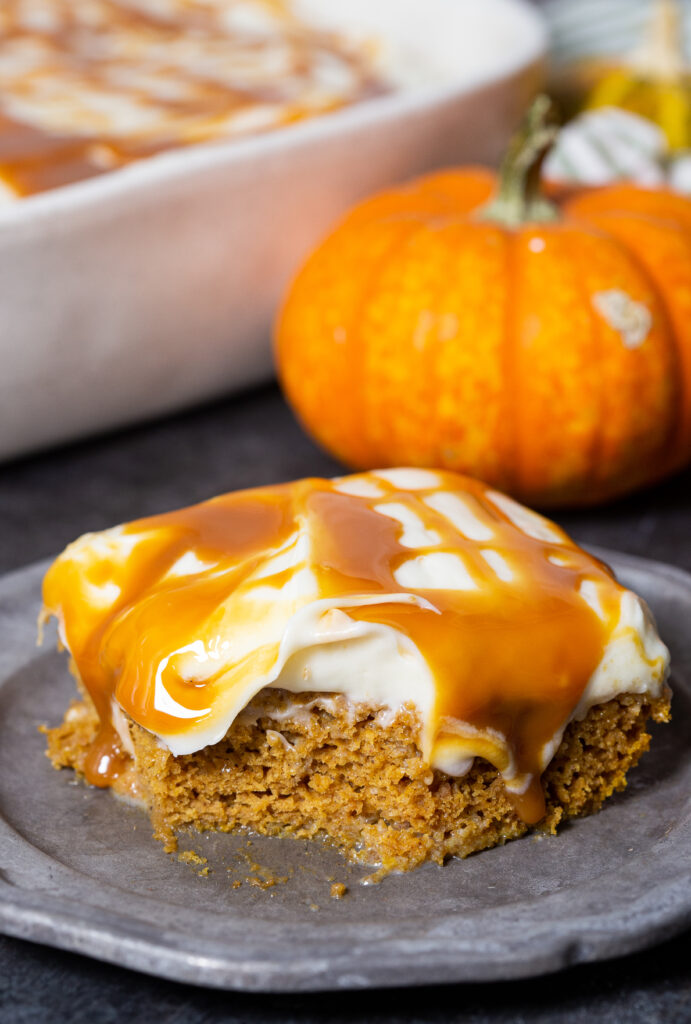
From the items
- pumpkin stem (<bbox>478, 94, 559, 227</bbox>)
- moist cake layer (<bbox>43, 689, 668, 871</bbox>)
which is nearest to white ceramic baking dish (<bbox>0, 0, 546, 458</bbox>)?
pumpkin stem (<bbox>478, 94, 559, 227</bbox>)

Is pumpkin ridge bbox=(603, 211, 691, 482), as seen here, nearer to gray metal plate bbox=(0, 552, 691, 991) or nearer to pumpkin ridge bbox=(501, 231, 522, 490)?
pumpkin ridge bbox=(501, 231, 522, 490)

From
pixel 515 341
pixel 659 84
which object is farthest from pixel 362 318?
pixel 659 84

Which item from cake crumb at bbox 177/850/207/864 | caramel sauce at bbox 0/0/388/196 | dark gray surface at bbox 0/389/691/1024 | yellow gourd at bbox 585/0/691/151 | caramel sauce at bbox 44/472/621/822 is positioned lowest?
dark gray surface at bbox 0/389/691/1024

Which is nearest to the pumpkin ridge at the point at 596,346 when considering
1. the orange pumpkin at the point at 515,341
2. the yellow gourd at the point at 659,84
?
the orange pumpkin at the point at 515,341

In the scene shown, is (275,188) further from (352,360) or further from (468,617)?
(468,617)

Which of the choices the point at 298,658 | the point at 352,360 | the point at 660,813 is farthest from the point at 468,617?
the point at 352,360

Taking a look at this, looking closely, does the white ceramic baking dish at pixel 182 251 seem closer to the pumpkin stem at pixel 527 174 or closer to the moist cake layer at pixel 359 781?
the pumpkin stem at pixel 527 174
